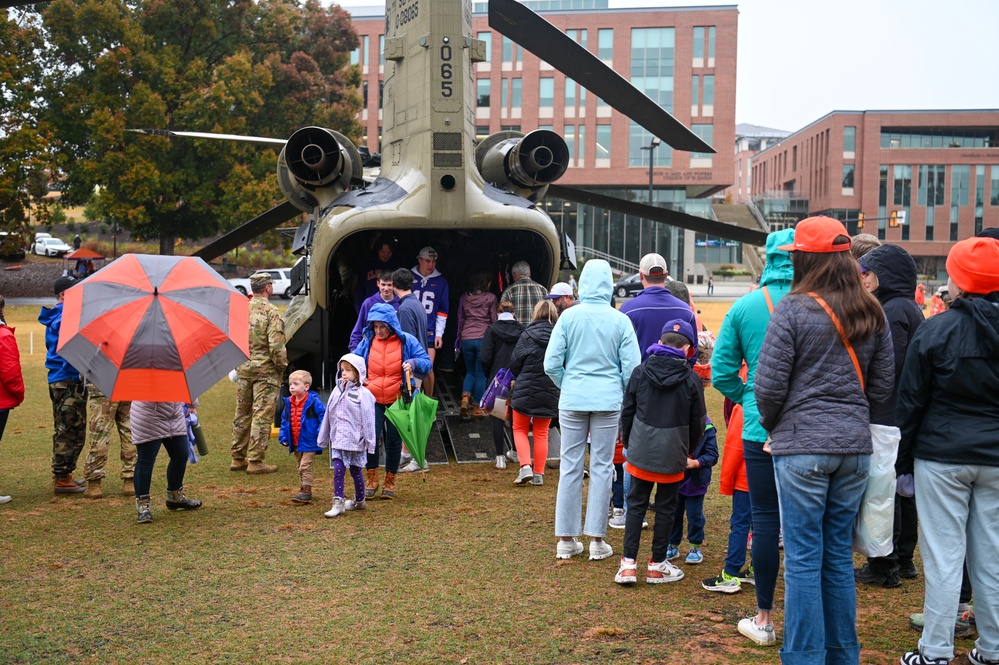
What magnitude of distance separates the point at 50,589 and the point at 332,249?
5.09 m

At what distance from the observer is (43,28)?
34188 millimetres

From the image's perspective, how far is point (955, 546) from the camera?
13.9 feet

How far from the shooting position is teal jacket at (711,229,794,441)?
15.9ft

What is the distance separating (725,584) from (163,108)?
32150 millimetres

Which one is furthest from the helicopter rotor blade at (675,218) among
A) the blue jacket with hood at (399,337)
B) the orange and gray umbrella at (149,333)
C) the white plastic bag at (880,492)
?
the white plastic bag at (880,492)

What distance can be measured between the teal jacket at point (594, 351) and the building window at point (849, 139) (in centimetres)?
7619

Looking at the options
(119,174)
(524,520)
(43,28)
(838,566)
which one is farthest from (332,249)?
(43,28)

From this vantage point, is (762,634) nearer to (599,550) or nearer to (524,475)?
(599,550)

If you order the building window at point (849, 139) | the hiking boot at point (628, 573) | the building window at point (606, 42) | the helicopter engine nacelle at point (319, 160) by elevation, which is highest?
the building window at point (606, 42)

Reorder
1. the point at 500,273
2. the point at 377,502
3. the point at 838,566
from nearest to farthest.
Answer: the point at 838,566, the point at 377,502, the point at 500,273

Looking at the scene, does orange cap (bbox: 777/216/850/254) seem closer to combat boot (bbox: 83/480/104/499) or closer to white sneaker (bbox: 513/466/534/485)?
white sneaker (bbox: 513/466/534/485)

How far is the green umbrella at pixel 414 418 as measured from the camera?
7.88m

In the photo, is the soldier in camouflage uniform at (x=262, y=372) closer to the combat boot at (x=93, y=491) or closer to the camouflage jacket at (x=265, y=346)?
the camouflage jacket at (x=265, y=346)

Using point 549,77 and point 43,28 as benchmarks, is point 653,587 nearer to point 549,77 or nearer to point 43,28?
point 43,28
